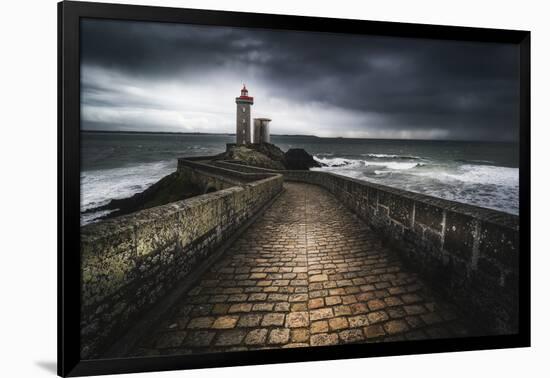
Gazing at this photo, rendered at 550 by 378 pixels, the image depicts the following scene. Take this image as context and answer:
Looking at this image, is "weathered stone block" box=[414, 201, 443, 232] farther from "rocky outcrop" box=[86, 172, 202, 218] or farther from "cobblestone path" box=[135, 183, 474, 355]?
"rocky outcrop" box=[86, 172, 202, 218]

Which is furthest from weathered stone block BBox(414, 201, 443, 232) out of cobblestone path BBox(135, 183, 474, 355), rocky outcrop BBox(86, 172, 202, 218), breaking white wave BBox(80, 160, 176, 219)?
breaking white wave BBox(80, 160, 176, 219)

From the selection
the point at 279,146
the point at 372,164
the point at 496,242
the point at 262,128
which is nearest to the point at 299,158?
the point at 279,146

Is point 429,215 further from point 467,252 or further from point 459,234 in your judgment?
point 467,252

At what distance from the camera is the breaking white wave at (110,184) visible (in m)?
2.31

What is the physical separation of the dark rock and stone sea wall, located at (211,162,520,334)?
1.65 meters

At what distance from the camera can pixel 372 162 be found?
361 centimetres

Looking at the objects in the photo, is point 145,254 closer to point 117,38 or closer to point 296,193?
point 117,38

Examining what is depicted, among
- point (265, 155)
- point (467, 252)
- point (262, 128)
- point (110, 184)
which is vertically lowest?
point (467, 252)

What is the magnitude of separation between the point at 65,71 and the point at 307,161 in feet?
11.4

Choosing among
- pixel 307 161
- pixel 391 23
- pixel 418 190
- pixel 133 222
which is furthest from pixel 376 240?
pixel 133 222

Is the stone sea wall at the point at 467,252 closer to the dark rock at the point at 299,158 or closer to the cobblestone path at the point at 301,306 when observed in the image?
the cobblestone path at the point at 301,306

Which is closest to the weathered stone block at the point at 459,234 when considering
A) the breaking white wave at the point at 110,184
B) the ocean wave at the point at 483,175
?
the ocean wave at the point at 483,175

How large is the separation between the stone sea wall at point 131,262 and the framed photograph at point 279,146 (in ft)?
0.05

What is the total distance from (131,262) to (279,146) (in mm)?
2151
